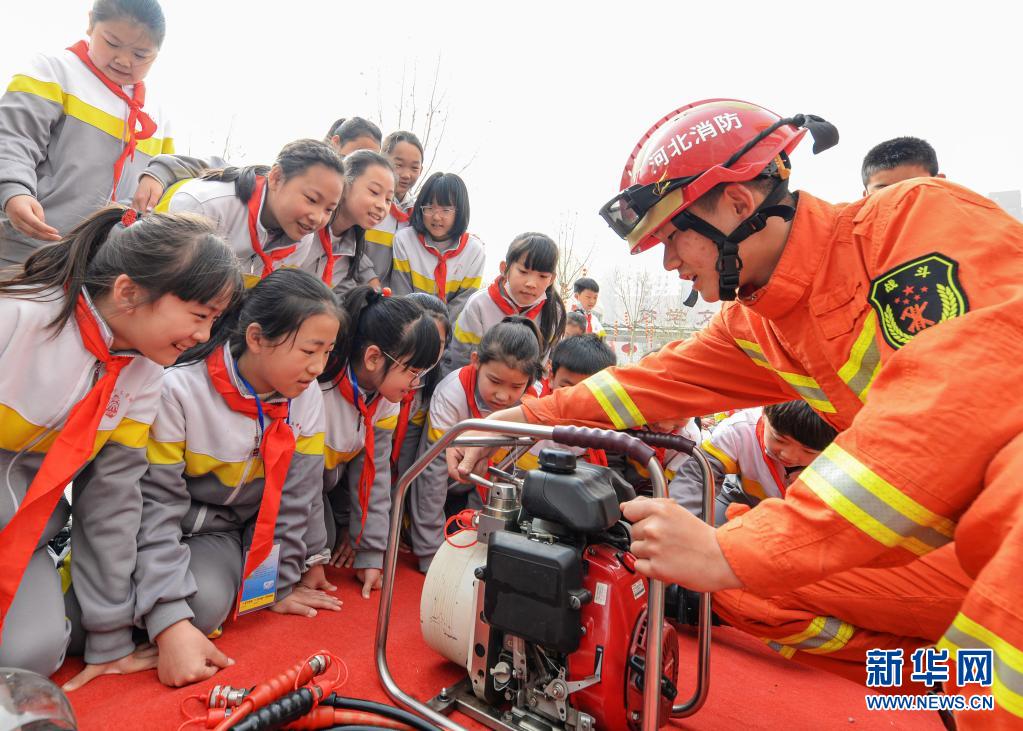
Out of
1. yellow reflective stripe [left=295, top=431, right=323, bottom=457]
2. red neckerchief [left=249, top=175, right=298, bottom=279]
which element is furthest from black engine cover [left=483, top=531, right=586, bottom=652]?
red neckerchief [left=249, top=175, right=298, bottom=279]

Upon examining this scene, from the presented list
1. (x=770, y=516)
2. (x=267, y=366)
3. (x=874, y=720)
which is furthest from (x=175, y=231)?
(x=874, y=720)

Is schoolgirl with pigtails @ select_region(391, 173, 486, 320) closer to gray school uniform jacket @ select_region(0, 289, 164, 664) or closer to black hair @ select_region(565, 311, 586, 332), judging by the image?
gray school uniform jacket @ select_region(0, 289, 164, 664)

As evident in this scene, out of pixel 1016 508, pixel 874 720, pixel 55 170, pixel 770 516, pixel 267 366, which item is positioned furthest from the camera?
pixel 55 170

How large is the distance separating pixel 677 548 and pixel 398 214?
3397 millimetres

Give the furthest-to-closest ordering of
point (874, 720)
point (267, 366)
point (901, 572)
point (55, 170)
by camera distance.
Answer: point (55, 170)
point (267, 366)
point (874, 720)
point (901, 572)

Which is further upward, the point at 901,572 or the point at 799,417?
the point at 799,417

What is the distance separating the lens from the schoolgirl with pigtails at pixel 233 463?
218 cm

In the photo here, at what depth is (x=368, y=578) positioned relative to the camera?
285 cm

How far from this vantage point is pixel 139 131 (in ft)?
10.1

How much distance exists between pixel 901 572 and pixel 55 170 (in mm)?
3871

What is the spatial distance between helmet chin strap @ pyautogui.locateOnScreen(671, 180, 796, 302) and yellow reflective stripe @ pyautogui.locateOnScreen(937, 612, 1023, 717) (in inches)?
38.5

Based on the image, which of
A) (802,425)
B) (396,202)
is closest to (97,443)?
(396,202)

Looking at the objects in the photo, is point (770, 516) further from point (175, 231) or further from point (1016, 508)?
point (175, 231)

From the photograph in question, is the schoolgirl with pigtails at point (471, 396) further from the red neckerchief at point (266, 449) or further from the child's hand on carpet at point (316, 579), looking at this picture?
the red neckerchief at point (266, 449)
